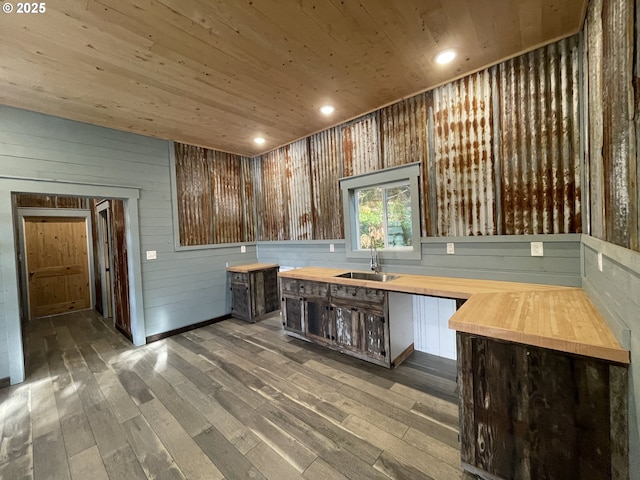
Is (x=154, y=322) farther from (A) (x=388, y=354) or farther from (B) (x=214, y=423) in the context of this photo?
(A) (x=388, y=354)

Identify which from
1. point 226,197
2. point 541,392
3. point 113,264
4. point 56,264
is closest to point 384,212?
point 541,392

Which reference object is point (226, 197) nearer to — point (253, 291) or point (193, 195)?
point (193, 195)

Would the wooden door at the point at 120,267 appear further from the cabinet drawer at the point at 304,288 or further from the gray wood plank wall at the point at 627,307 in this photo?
the gray wood plank wall at the point at 627,307

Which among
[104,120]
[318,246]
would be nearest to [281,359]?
[318,246]

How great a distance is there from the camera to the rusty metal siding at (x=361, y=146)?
3240mm

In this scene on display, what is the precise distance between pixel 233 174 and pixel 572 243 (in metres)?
4.72

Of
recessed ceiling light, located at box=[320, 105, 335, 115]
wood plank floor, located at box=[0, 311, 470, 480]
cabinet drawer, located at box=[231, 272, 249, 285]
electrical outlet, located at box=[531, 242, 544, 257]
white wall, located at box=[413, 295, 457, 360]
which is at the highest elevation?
recessed ceiling light, located at box=[320, 105, 335, 115]

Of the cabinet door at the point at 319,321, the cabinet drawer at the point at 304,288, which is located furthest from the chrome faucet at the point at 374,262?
the cabinet door at the point at 319,321

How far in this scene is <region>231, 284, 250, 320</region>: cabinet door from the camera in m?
4.31

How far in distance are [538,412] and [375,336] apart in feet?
4.92

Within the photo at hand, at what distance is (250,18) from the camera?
1.74 m

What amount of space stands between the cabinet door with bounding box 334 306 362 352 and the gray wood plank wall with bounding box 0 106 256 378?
2.52 metres

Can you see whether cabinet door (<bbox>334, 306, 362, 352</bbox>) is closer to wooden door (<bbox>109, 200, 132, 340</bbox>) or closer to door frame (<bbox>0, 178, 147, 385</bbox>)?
wooden door (<bbox>109, 200, 132, 340</bbox>)

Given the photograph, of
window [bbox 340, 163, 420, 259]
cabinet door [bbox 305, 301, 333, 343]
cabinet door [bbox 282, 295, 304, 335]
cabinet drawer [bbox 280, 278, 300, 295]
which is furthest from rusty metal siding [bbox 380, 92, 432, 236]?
cabinet door [bbox 282, 295, 304, 335]
